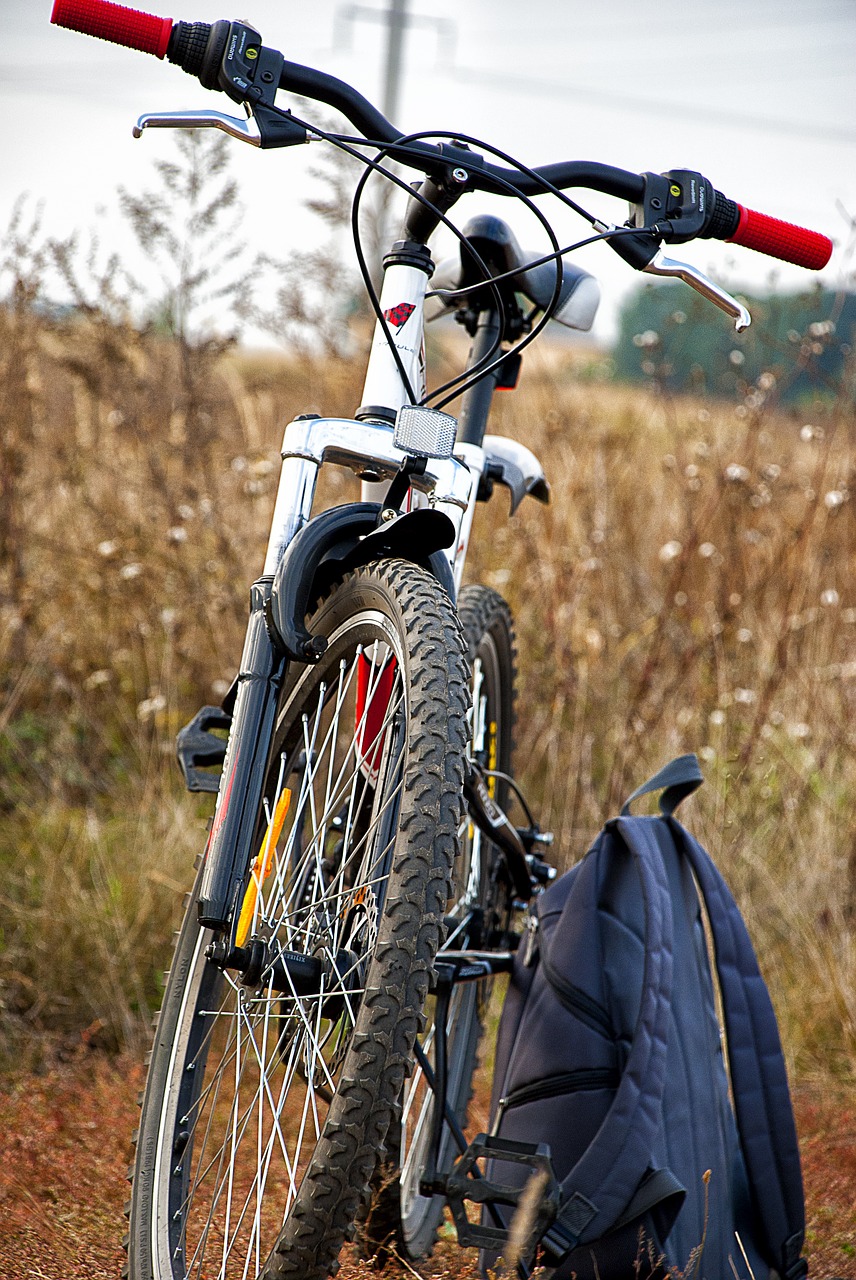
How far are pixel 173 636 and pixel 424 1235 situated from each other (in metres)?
1.93

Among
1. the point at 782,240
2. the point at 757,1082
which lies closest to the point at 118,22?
the point at 782,240

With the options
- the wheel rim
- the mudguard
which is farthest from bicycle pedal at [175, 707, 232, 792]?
the mudguard

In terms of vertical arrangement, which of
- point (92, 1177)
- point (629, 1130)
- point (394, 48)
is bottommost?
point (92, 1177)

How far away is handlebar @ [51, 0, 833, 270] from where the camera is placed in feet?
4.29

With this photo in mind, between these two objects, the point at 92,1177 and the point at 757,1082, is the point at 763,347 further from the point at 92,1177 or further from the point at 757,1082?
the point at 92,1177

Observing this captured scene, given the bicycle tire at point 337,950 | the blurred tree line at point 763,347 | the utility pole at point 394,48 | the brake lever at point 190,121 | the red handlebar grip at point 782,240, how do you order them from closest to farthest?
the bicycle tire at point 337,950 < the brake lever at point 190,121 < the red handlebar grip at point 782,240 < the blurred tree line at point 763,347 < the utility pole at point 394,48

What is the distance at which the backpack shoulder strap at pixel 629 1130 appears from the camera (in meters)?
1.43

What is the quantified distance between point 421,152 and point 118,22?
0.38m

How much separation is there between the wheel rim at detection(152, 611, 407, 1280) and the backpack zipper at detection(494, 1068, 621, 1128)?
36cm

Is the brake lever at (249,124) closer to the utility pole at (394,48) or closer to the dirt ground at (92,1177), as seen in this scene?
the dirt ground at (92,1177)

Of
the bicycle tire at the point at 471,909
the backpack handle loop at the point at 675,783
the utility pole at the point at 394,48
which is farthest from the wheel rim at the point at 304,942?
the utility pole at the point at 394,48

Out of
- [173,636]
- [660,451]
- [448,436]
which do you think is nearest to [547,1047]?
[448,436]

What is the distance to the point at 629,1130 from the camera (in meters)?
1.47

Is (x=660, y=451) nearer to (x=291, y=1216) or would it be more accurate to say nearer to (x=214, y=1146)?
(x=214, y=1146)
